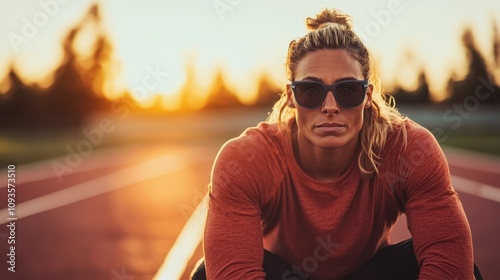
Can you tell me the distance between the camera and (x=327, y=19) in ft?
12.4

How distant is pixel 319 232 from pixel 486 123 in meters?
43.1

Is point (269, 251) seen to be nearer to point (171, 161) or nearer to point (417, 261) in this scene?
point (417, 261)

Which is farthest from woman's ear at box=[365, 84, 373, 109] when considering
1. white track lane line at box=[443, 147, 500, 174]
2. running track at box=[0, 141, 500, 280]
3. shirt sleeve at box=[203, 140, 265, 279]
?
white track lane line at box=[443, 147, 500, 174]

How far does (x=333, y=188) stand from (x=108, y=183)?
13.3 metres

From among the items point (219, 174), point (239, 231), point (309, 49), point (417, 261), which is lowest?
point (417, 261)

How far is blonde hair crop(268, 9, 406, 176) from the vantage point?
3.45 metres

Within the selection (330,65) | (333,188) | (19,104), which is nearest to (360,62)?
(330,65)

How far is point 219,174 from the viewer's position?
331cm

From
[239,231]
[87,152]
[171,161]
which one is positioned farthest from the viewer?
[87,152]

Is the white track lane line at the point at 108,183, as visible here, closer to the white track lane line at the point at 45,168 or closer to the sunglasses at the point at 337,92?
the white track lane line at the point at 45,168

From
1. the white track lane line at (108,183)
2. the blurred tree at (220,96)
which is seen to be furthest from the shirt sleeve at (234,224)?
the blurred tree at (220,96)

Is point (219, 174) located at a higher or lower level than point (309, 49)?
lower

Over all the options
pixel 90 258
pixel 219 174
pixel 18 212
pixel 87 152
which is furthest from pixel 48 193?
pixel 87 152

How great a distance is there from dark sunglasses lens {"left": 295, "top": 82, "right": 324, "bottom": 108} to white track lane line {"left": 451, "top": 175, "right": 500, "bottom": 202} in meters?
9.59
